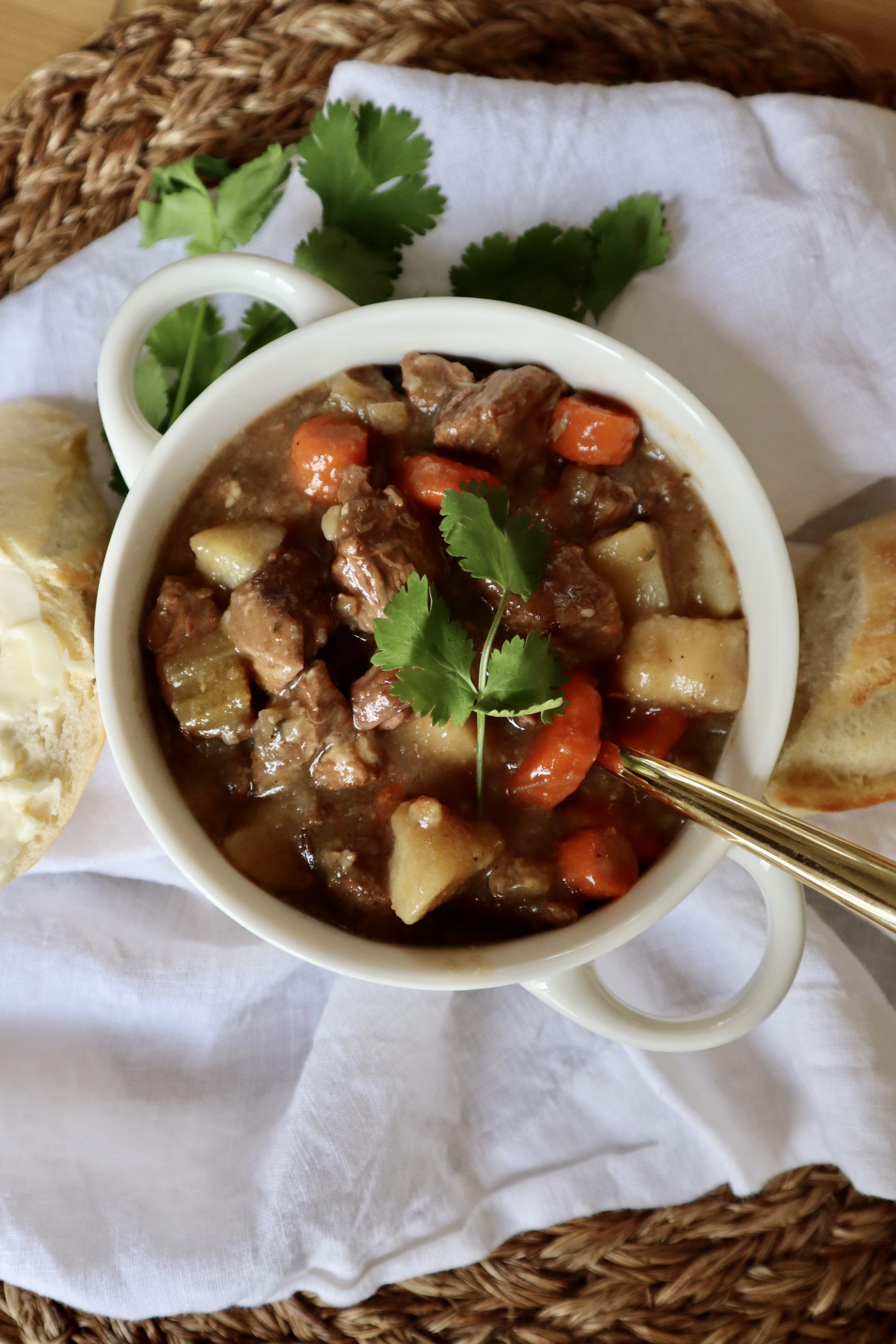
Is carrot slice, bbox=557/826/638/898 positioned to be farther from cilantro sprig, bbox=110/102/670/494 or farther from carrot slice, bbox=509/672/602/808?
cilantro sprig, bbox=110/102/670/494

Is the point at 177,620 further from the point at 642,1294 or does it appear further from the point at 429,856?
the point at 642,1294

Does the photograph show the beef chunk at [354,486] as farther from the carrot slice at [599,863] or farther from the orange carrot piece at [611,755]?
the carrot slice at [599,863]

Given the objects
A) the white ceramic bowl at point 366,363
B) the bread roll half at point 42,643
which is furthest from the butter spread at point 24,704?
the white ceramic bowl at point 366,363

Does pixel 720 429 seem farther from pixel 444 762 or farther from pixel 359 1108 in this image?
pixel 359 1108

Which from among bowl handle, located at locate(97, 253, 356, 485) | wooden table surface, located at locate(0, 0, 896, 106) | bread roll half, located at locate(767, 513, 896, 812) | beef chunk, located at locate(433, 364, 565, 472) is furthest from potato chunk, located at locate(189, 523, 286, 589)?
wooden table surface, located at locate(0, 0, 896, 106)

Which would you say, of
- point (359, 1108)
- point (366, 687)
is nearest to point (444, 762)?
point (366, 687)

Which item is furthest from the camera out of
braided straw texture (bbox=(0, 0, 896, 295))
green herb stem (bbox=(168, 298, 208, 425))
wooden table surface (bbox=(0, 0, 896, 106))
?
wooden table surface (bbox=(0, 0, 896, 106))
